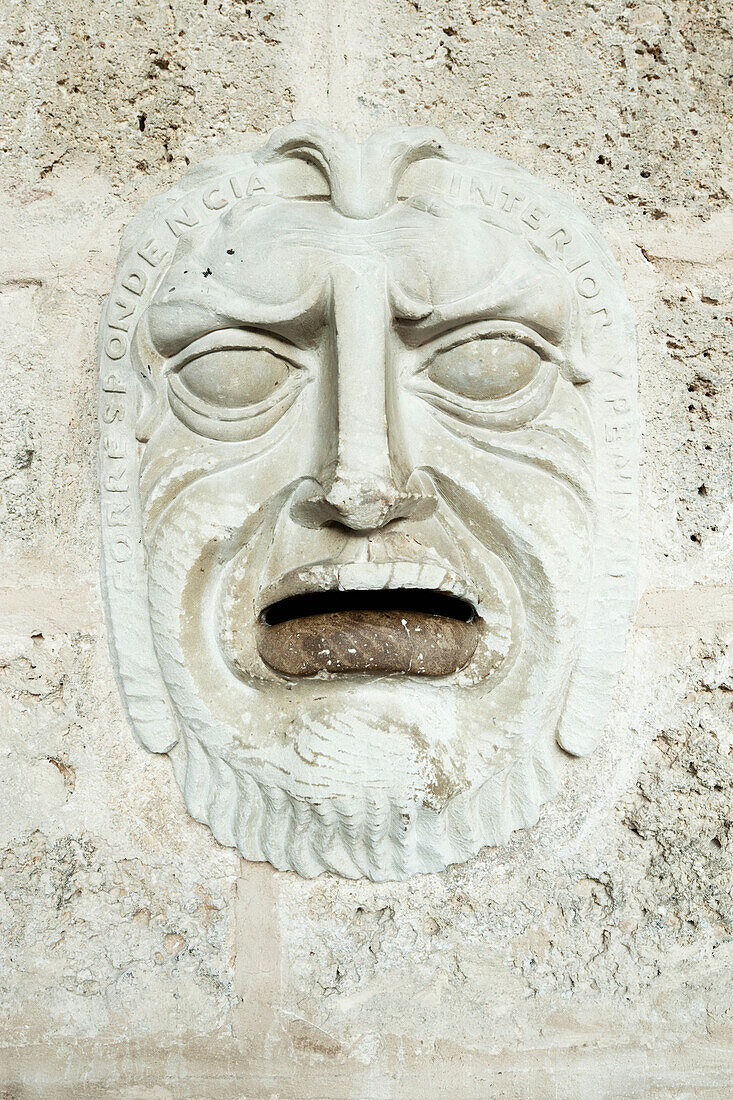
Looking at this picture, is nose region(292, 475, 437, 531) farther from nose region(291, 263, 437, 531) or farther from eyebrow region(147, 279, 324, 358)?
eyebrow region(147, 279, 324, 358)

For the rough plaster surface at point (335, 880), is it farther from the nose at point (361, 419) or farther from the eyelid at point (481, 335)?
the nose at point (361, 419)

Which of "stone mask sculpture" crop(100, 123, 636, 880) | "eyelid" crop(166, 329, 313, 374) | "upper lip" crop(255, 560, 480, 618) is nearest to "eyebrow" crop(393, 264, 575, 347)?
"stone mask sculpture" crop(100, 123, 636, 880)

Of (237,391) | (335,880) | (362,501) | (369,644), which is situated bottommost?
(335,880)

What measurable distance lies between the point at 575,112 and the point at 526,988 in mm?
988

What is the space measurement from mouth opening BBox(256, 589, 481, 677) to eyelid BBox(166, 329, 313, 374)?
0.26m

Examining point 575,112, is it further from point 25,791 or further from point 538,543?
point 25,791

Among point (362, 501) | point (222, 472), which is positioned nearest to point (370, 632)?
point (362, 501)

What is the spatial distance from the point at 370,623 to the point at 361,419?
21cm

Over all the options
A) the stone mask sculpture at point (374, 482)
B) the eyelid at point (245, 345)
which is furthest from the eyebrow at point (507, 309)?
the eyelid at point (245, 345)

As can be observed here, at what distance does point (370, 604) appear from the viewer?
106cm

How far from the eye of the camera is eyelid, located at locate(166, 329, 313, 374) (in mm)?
1078

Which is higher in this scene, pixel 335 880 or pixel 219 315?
pixel 219 315

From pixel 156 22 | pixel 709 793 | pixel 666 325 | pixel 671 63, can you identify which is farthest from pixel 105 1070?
pixel 671 63

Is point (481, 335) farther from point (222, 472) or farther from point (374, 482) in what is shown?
point (222, 472)
